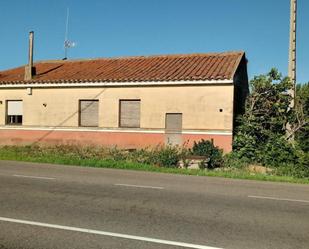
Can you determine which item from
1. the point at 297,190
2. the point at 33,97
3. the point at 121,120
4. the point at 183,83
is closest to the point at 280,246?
the point at 297,190

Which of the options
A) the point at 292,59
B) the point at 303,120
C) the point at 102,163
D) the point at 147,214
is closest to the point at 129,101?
the point at 102,163

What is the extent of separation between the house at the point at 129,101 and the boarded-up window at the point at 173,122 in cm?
1

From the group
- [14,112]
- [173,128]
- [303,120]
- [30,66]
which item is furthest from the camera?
[30,66]

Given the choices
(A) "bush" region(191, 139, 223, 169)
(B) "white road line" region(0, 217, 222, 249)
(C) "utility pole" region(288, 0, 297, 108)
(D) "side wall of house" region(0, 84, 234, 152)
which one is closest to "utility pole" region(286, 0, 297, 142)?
(C) "utility pole" region(288, 0, 297, 108)

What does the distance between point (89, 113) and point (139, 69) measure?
12.6 ft

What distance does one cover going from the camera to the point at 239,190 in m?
12.4

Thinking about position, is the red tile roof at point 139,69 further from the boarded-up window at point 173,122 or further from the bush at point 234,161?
the bush at point 234,161

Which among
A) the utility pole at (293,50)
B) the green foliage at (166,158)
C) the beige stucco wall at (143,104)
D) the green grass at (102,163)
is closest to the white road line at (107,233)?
the green grass at (102,163)

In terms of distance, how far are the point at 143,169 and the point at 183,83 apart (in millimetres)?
6631

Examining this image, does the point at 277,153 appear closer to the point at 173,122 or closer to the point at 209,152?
the point at 209,152

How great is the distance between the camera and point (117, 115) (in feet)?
81.3

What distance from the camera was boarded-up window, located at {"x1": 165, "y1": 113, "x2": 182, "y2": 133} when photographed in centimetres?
2344

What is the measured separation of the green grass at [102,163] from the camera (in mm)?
16594

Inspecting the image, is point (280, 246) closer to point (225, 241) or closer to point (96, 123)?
point (225, 241)
